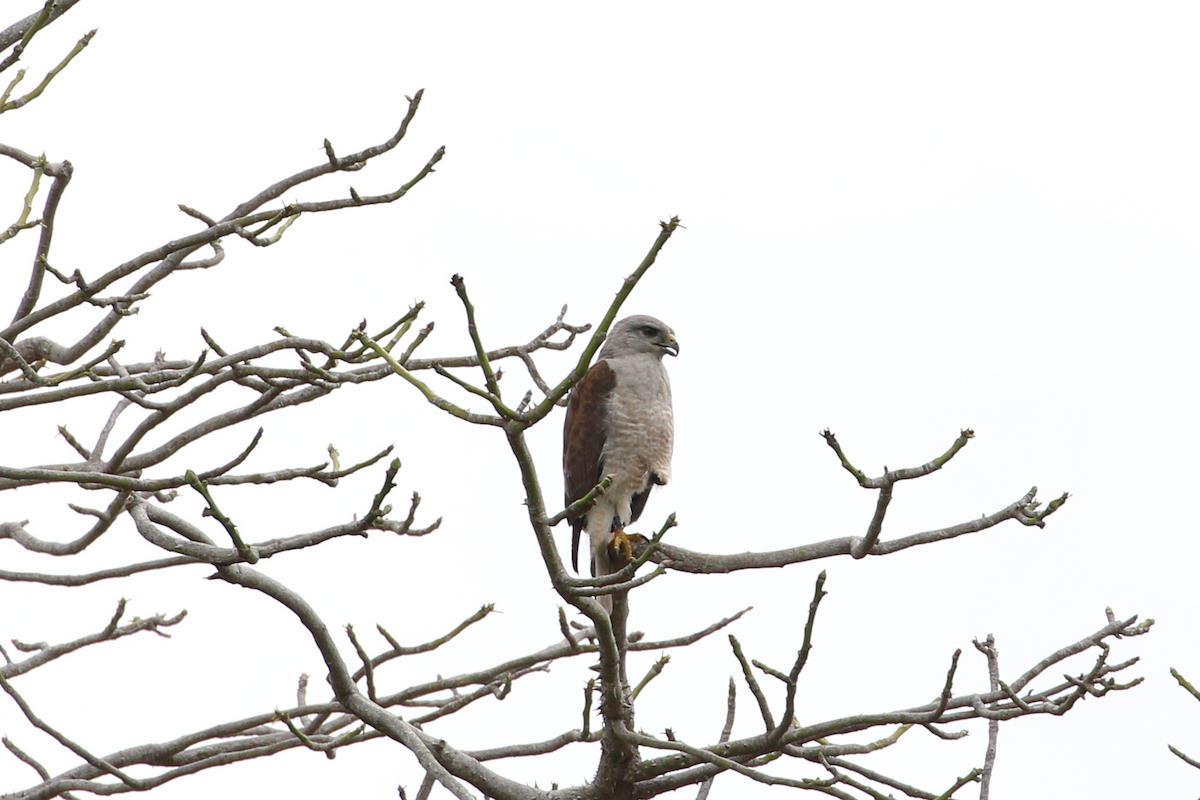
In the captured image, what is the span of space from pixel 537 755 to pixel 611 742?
1.08m

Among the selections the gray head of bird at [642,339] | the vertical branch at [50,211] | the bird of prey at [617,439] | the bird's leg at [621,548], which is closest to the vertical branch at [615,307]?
the vertical branch at [50,211]

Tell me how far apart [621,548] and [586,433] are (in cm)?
81

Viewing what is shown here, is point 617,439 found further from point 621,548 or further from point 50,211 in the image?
point 50,211

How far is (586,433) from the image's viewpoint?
5.95 meters

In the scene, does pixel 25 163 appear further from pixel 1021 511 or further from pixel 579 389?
pixel 1021 511

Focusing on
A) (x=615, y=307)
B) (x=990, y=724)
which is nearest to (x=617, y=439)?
(x=990, y=724)

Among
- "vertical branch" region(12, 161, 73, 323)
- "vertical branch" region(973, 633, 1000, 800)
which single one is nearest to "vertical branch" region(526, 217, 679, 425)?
"vertical branch" region(973, 633, 1000, 800)

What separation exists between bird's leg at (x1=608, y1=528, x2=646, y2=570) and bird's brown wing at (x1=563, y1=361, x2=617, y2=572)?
46 cm

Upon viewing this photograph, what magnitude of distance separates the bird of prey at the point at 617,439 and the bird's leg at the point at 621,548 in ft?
0.50

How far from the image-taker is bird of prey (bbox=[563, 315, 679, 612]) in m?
5.71

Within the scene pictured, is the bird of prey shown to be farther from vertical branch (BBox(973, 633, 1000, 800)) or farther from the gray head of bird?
vertical branch (BBox(973, 633, 1000, 800))

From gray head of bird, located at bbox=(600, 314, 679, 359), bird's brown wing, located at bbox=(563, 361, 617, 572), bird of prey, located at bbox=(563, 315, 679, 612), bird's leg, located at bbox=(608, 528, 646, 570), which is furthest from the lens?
gray head of bird, located at bbox=(600, 314, 679, 359)

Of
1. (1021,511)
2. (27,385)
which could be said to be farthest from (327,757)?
(1021,511)

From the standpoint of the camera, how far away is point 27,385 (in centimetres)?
412
